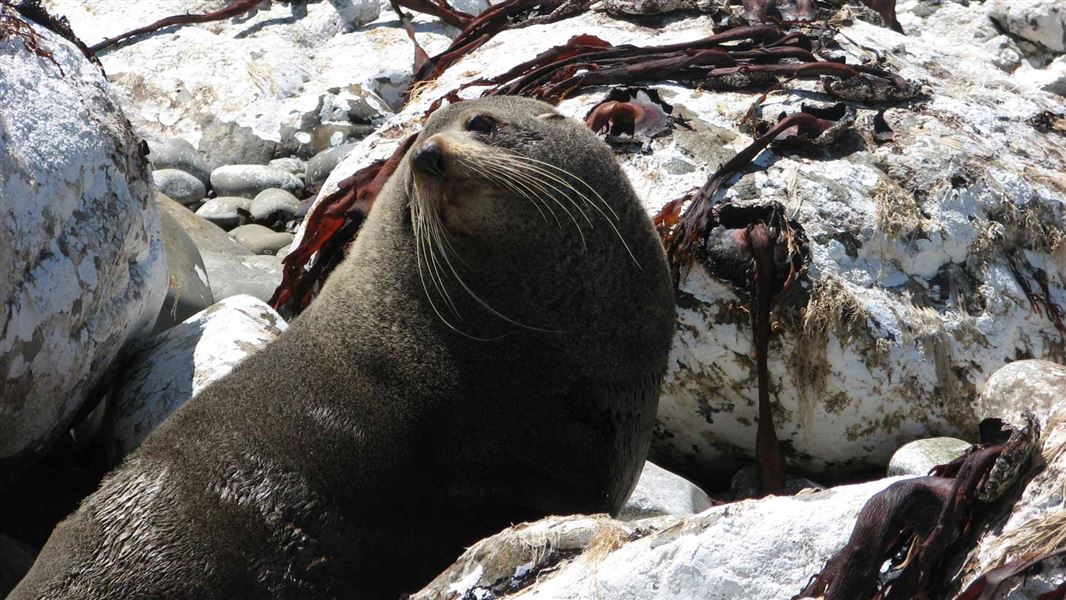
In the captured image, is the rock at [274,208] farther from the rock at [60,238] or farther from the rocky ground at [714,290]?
the rock at [60,238]

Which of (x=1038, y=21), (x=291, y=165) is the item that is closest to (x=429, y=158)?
(x=291, y=165)

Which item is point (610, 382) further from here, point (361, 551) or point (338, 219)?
point (338, 219)

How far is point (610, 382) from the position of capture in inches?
152

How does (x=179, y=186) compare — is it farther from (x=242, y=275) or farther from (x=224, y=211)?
(x=242, y=275)

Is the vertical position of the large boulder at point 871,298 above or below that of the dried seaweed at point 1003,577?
below

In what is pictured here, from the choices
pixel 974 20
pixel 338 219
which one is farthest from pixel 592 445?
pixel 974 20

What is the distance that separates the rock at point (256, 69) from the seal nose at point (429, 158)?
3992mm

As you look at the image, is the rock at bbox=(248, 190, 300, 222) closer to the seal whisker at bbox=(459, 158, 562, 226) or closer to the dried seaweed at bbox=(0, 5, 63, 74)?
the dried seaweed at bbox=(0, 5, 63, 74)

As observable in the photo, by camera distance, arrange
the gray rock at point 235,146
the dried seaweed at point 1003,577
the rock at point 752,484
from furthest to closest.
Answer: the gray rock at point 235,146, the rock at point 752,484, the dried seaweed at point 1003,577

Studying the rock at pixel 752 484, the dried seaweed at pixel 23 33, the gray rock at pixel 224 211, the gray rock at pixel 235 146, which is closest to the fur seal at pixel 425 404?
the rock at pixel 752 484

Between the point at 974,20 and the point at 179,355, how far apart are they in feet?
21.1

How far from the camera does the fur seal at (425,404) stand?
3539 mm

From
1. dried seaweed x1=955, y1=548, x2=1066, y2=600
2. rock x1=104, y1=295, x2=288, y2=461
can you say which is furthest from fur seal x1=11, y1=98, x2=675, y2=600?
dried seaweed x1=955, y1=548, x2=1066, y2=600

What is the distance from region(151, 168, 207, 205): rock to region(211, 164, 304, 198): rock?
0.41ft
